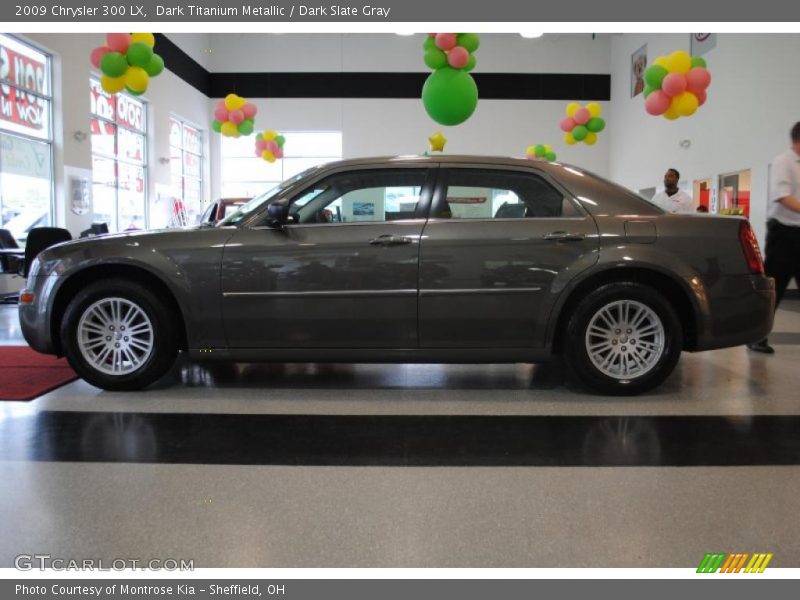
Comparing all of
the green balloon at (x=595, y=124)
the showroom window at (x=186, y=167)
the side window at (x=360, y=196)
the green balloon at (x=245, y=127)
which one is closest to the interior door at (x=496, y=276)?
the side window at (x=360, y=196)

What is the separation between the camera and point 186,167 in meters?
19.0

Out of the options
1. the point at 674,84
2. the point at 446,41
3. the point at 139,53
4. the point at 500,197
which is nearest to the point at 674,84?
the point at 674,84

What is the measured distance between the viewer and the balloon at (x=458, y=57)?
10195 millimetres

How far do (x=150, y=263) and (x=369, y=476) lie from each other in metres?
1.97

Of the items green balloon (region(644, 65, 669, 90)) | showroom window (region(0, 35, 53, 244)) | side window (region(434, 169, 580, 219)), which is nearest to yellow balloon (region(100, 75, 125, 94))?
showroom window (region(0, 35, 53, 244))

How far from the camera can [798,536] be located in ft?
6.43

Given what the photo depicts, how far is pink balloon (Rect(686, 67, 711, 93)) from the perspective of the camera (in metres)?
10.6

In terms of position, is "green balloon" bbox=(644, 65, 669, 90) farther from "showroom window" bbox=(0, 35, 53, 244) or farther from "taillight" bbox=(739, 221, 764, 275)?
"showroom window" bbox=(0, 35, 53, 244)

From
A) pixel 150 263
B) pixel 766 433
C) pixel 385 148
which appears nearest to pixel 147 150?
pixel 385 148

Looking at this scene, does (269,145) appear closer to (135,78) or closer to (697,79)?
(135,78)

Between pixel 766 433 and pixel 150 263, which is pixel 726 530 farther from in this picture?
pixel 150 263

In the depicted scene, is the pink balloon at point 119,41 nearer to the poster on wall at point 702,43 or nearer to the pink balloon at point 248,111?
the pink balloon at point 248,111

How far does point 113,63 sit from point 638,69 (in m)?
13.8

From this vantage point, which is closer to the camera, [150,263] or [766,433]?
[766,433]
